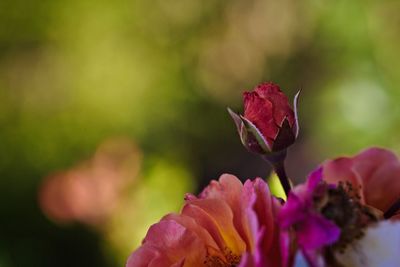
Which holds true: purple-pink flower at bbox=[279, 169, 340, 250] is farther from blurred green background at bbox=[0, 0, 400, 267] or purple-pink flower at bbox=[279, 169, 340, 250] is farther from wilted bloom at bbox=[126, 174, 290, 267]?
blurred green background at bbox=[0, 0, 400, 267]

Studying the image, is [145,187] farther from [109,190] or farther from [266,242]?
[266,242]

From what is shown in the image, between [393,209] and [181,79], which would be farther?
[181,79]

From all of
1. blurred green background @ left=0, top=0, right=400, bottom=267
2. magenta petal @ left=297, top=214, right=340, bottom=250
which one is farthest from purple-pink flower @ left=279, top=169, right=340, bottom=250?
blurred green background @ left=0, top=0, right=400, bottom=267

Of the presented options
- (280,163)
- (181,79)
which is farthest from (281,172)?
(181,79)

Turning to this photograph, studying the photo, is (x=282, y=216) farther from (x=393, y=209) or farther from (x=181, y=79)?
(x=181, y=79)

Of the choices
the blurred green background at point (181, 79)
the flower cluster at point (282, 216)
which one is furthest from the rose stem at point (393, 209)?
the blurred green background at point (181, 79)

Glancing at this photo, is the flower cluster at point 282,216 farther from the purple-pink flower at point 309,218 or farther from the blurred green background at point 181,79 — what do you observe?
the blurred green background at point 181,79

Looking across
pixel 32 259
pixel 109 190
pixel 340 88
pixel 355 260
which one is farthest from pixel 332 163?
pixel 340 88
